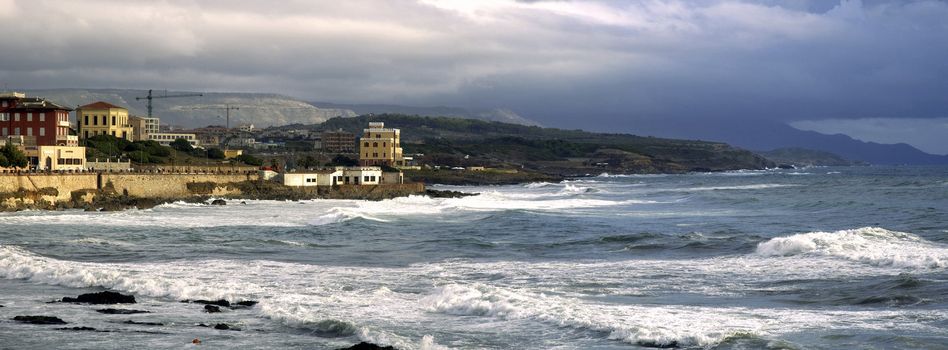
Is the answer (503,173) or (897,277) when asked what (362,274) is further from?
(503,173)

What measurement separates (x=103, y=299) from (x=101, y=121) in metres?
88.8

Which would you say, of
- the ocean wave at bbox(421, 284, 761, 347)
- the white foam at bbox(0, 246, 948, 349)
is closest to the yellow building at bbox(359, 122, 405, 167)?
the white foam at bbox(0, 246, 948, 349)

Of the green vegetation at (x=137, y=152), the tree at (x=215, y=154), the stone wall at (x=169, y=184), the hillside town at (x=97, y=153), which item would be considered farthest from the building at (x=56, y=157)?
the tree at (x=215, y=154)

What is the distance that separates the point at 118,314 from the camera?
20.8 metres

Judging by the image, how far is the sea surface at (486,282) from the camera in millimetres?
18469

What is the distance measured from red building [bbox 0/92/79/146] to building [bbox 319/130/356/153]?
9822 centimetres

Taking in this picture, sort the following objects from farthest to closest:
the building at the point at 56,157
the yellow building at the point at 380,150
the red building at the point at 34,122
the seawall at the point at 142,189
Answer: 1. the yellow building at the point at 380,150
2. the red building at the point at 34,122
3. the building at the point at 56,157
4. the seawall at the point at 142,189

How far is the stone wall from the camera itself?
6438 cm

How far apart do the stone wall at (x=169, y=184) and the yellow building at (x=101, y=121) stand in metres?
34.6

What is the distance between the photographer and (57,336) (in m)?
18.3

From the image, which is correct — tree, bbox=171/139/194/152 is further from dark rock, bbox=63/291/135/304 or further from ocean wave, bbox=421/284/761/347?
ocean wave, bbox=421/284/761/347

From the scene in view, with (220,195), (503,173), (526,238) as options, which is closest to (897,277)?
(526,238)

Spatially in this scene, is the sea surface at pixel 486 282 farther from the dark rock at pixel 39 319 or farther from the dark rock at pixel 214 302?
the dark rock at pixel 214 302

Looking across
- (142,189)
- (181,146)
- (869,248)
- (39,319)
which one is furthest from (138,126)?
(39,319)
